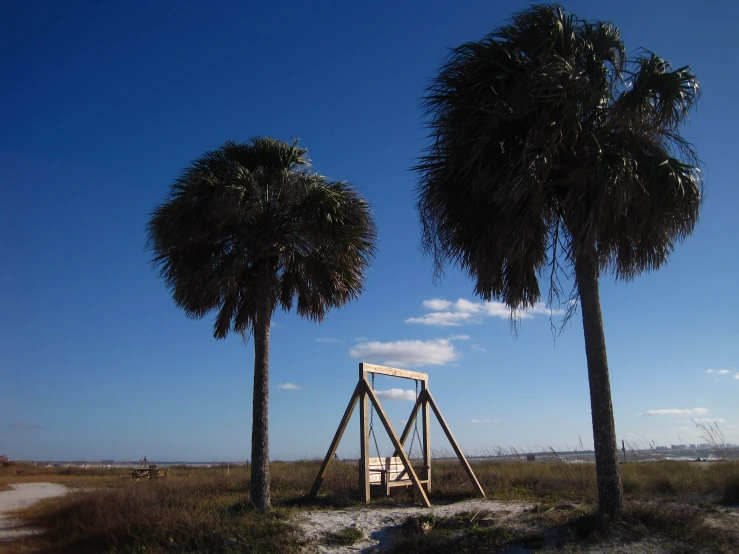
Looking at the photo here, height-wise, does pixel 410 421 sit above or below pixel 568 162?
below

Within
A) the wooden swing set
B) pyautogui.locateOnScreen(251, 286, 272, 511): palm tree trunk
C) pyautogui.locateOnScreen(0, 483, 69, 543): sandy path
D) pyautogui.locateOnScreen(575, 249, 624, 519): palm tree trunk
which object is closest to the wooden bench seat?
the wooden swing set

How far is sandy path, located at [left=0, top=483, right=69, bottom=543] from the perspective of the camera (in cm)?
1284

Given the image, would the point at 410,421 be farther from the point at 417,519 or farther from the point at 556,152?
the point at 556,152

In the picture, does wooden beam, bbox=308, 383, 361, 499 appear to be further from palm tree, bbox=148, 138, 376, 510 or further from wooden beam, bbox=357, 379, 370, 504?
palm tree, bbox=148, 138, 376, 510

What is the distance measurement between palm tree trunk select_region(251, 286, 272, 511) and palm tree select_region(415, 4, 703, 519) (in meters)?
4.55

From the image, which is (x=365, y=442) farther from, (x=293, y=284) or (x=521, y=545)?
(x=521, y=545)

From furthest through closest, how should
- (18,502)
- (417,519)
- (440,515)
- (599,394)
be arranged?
(18,502), (440,515), (417,519), (599,394)

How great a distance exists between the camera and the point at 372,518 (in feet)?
37.3

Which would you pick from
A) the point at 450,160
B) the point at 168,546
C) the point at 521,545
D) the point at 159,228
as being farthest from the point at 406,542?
the point at 159,228

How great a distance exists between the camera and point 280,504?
13.3 metres

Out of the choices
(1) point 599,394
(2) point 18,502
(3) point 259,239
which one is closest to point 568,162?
(1) point 599,394

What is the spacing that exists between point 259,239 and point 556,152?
6462mm

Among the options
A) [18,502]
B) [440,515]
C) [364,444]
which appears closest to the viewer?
[440,515]

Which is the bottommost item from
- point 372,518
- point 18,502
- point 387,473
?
point 18,502
